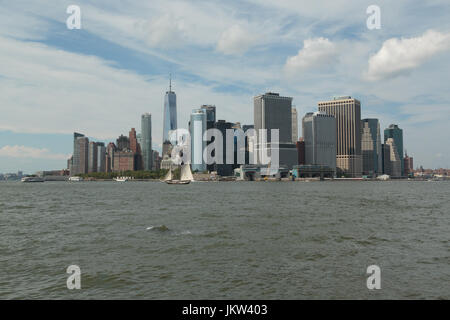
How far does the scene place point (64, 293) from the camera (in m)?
20.0

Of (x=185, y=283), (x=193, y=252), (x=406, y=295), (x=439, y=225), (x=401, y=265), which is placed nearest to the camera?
(x=406, y=295)
